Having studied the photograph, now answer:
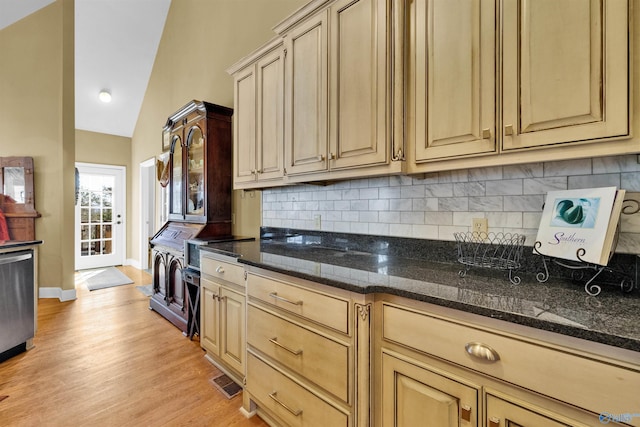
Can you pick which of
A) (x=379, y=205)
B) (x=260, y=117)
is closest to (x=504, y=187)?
(x=379, y=205)

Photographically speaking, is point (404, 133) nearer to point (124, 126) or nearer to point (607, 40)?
point (607, 40)

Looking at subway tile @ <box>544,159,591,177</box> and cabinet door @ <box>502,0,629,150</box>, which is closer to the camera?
cabinet door @ <box>502,0,629,150</box>

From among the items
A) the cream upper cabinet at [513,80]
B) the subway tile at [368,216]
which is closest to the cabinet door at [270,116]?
the subway tile at [368,216]

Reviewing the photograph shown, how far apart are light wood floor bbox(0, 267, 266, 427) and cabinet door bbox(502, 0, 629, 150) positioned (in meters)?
2.08

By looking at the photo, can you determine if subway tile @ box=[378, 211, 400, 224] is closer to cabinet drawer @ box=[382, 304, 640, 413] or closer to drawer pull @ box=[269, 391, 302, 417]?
cabinet drawer @ box=[382, 304, 640, 413]

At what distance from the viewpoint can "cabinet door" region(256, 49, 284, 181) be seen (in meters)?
2.11

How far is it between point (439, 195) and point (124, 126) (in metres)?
6.57

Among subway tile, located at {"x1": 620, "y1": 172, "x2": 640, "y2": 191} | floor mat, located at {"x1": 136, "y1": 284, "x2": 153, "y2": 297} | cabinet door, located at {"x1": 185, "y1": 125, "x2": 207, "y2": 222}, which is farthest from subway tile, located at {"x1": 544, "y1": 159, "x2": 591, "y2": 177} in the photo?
floor mat, located at {"x1": 136, "y1": 284, "x2": 153, "y2": 297}

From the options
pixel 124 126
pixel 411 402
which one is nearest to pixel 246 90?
Result: pixel 411 402

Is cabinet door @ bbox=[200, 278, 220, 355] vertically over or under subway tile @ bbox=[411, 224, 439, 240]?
under

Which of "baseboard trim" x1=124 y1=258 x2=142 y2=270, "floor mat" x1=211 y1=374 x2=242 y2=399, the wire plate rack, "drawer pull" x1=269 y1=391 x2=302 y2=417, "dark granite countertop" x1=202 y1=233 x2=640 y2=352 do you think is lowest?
"floor mat" x1=211 y1=374 x2=242 y2=399

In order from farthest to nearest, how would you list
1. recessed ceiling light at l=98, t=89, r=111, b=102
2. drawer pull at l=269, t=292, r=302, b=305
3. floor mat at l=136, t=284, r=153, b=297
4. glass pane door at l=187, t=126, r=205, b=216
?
recessed ceiling light at l=98, t=89, r=111, b=102
floor mat at l=136, t=284, r=153, b=297
glass pane door at l=187, t=126, r=205, b=216
drawer pull at l=269, t=292, r=302, b=305

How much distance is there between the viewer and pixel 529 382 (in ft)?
2.65

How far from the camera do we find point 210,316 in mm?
2230
